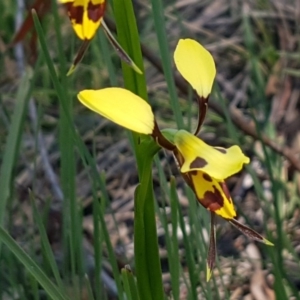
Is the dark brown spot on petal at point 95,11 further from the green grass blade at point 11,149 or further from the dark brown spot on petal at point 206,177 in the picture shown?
the green grass blade at point 11,149

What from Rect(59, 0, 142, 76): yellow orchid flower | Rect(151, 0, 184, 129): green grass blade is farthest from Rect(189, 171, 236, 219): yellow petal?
Rect(151, 0, 184, 129): green grass blade

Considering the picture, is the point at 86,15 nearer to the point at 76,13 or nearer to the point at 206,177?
the point at 76,13

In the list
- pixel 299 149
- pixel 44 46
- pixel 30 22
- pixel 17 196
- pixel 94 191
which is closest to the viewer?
pixel 44 46

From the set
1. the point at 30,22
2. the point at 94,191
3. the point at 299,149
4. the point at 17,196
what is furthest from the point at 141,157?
the point at 299,149

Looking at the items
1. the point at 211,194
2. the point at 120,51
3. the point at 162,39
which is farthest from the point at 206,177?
the point at 162,39

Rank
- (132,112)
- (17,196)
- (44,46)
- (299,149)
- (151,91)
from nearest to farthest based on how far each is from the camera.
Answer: (132,112) < (44,46) < (17,196) < (299,149) < (151,91)

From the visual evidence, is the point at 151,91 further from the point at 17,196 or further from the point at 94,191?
the point at 94,191
